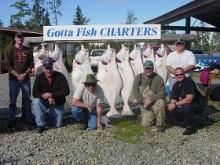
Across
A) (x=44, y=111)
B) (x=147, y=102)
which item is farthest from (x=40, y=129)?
(x=147, y=102)

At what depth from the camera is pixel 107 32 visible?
33.7 feet

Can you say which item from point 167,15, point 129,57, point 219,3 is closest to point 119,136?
point 129,57

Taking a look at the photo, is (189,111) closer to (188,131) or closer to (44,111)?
(188,131)

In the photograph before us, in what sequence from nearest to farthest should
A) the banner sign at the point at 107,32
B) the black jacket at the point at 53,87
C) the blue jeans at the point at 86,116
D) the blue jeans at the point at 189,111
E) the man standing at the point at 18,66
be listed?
the blue jeans at the point at 189,111, the black jacket at the point at 53,87, the blue jeans at the point at 86,116, the man standing at the point at 18,66, the banner sign at the point at 107,32

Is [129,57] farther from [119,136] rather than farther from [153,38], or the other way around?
[119,136]

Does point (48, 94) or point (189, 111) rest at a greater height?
point (48, 94)

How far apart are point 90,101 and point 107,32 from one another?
1965 mm

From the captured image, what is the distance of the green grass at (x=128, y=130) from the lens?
8.19m

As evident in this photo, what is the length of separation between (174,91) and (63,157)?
9.32 ft

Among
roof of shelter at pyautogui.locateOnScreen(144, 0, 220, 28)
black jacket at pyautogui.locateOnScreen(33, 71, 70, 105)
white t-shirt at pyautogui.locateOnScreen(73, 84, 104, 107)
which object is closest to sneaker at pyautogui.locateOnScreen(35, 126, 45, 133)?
black jacket at pyautogui.locateOnScreen(33, 71, 70, 105)

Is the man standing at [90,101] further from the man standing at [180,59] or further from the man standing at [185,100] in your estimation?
the man standing at [180,59]

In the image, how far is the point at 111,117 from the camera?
32.6ft

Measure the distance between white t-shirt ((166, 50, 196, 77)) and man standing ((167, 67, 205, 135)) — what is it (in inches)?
31.3

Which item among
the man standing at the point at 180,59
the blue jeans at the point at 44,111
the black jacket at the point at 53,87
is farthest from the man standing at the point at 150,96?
the blue jeans at the point at 44,111
